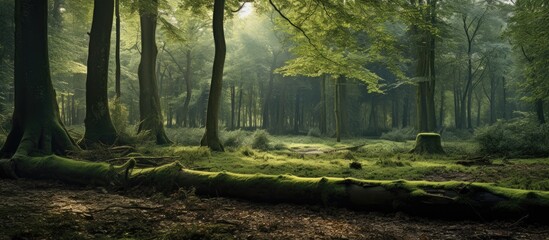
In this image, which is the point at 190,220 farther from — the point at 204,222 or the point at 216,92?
the point at 216,92

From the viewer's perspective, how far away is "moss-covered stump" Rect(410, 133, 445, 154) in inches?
606

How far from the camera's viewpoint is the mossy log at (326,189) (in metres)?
5.27

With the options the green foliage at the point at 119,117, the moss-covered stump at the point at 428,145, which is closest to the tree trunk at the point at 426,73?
the moss-covered stump at the point at 428,145

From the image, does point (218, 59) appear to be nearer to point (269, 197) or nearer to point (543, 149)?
point (269, 197)

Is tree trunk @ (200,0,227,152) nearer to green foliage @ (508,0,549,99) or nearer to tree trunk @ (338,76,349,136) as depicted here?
green foliage @ (508,0,549,99)

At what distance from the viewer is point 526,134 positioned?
16.2 meters

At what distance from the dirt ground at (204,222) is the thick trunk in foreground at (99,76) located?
235 inches

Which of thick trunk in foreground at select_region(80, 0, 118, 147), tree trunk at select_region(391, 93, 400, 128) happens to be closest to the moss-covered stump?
thick trunk in foreground at select_region(80, 0, 118, 147)

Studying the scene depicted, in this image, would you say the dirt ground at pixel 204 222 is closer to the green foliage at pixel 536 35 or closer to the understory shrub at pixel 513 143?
the understory shrub at pixel 513 143

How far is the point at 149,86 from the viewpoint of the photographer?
18.0 meters

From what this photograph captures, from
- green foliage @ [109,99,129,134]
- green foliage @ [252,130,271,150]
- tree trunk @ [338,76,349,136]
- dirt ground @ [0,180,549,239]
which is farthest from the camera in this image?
tree trunk @ [338,76,349,136]

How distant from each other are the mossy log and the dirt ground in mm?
161

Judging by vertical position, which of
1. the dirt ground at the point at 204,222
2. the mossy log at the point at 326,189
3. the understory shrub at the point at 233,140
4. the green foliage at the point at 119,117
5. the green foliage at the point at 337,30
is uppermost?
the green foliage at the point at 337,30

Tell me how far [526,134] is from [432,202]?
13540 mm
